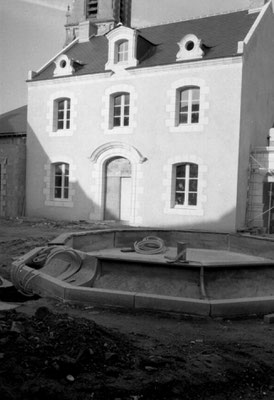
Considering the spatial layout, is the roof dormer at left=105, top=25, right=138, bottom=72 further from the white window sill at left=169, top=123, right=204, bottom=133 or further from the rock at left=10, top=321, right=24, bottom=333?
the rock at left=10, top=321, right=24, bottom=333

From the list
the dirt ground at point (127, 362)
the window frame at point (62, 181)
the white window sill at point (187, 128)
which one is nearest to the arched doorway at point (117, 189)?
the window frame at point (62, 181)

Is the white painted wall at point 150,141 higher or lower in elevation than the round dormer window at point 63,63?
lower

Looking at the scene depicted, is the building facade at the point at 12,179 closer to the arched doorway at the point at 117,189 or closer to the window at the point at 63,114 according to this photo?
the window at the point at 63,114

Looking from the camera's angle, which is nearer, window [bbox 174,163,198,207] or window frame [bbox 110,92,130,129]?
window [bbox 174,163,198,207]

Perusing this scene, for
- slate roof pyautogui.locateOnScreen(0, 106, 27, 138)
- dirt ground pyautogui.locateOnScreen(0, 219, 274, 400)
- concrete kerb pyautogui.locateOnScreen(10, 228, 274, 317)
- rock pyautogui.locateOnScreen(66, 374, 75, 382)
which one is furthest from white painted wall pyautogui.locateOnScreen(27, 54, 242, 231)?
rock pyautogui.locateOnScreen(66, 374, 75, 382)

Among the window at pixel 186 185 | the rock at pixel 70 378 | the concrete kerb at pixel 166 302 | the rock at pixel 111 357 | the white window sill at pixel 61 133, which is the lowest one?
the concrete kerb at pixel 166 302

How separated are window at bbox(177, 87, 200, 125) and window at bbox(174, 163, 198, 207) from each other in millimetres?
1888

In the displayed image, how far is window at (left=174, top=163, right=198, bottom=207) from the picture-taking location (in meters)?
19.2

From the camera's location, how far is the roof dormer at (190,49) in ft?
61.6

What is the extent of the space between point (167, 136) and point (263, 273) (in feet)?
39.5

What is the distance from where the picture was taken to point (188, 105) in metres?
19.3

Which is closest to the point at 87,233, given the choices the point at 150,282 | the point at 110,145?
the point at 150,282

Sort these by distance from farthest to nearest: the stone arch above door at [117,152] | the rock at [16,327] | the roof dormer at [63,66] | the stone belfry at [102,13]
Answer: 1. the stone belfry at [102,13]
2. the roof dormer at [63,66]
3. the stone arch above door at [117,152]
4. the rock at [16,327]

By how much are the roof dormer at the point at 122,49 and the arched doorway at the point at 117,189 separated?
417 cm
